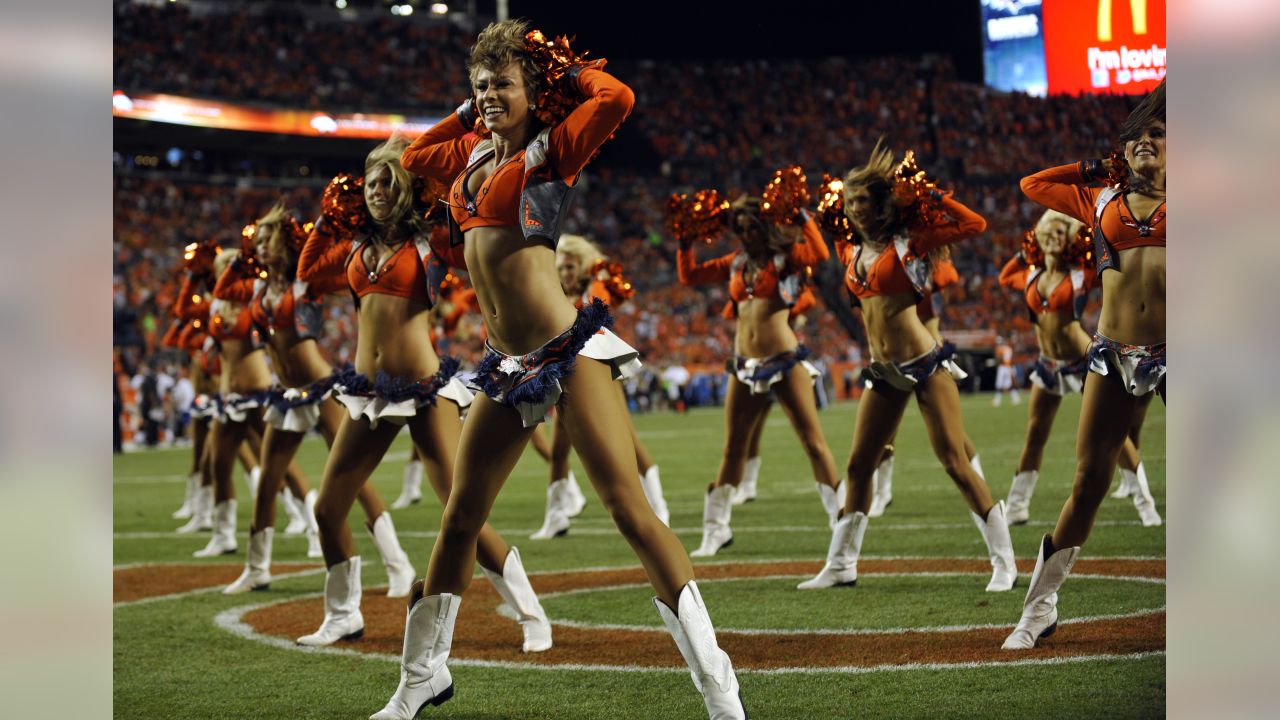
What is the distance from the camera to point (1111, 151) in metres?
4.75

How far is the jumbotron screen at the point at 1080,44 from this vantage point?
8844mm

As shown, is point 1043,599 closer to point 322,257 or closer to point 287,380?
point 322,257

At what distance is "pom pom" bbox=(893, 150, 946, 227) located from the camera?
6078 mm

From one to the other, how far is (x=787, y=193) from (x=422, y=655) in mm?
4080

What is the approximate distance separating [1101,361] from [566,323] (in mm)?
2052

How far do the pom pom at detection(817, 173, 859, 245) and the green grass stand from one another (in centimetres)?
181

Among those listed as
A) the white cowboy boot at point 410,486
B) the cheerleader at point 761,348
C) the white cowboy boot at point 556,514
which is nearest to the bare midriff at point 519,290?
the cheerleader at point 761,348

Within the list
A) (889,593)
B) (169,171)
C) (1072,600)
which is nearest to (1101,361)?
(1072,600)

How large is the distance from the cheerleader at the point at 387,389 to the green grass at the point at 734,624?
405 mm

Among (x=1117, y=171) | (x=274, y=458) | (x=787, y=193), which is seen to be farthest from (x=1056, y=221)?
(x=274, y=458)

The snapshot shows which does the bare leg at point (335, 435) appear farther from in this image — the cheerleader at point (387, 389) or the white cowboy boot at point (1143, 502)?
the white cowboy boot at point (1143, 502)

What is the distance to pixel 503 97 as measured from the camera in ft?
12.2

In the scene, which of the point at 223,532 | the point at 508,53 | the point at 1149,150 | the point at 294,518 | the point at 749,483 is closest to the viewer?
the point at 508,53
